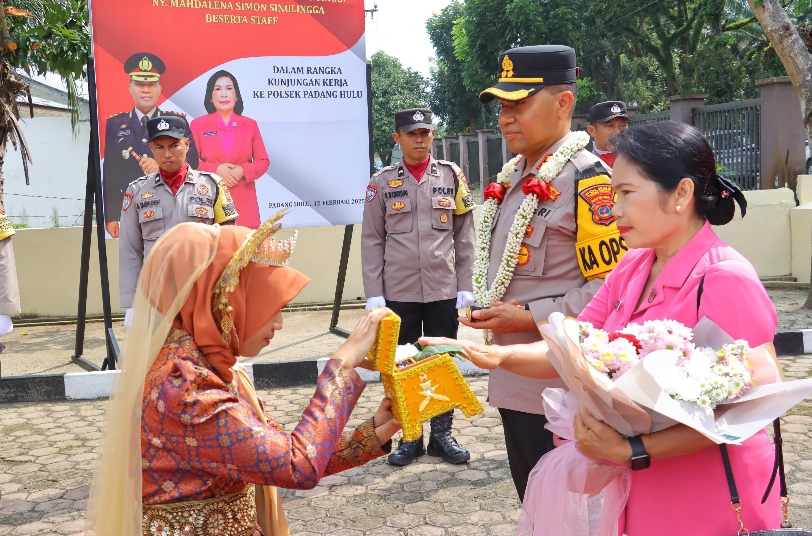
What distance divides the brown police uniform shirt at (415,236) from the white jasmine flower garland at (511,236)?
215 cm

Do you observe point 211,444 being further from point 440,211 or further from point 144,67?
point 144,67

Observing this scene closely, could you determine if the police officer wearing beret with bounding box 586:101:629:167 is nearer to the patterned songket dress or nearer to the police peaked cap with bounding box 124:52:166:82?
the police peaked cap with bounding box 124:52:166:82

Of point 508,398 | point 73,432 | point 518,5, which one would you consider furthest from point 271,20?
point 518,5

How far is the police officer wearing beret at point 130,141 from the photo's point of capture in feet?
21.3

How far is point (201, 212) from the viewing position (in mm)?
5703

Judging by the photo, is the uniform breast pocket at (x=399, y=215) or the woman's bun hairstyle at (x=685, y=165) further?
the uniform breast pocket at (x=399, y=215)

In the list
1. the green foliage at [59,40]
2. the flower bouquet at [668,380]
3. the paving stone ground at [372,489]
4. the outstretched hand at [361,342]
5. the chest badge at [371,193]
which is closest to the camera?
the flower bouquet at [668,380]

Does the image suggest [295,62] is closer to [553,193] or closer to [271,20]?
[271,20]

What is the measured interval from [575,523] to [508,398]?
0.86 meters

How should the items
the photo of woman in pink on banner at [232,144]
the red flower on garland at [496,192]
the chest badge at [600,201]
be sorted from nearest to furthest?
1. the chest badge at [600,201]
2. the red flower on garland at [496,192]
3. the photo of woman in pink on banner at [232,144]

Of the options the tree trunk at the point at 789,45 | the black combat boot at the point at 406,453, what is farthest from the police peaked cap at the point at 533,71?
the tree trunk at the point at 789,45

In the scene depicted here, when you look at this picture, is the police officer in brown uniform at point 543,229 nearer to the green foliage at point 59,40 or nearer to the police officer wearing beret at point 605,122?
the police officer wearing beret at point 605,122

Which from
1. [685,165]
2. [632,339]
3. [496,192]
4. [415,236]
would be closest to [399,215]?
[415,236]

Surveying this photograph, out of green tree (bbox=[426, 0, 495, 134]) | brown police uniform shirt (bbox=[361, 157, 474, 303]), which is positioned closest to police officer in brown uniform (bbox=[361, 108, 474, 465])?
brown police uniform shirt (bbox=[361, 157, 474, 303])
